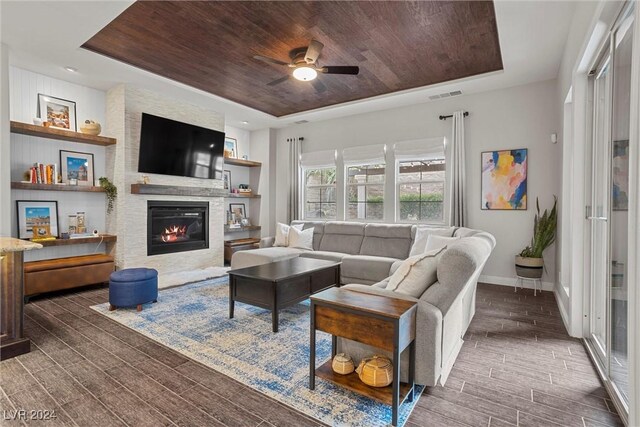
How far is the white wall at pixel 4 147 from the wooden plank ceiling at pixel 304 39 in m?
0.99

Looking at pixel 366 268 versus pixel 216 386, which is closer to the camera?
pixel 216 386

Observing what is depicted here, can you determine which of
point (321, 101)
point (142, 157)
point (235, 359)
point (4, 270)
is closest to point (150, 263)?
point (142, 157)

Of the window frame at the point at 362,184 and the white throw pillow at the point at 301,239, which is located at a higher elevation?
the window frame at the point at 362,184

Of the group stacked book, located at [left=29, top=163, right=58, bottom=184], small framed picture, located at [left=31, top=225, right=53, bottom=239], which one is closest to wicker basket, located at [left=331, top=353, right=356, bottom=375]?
small framed picture, located at [left=31, top=225, right=53, bottom=239]

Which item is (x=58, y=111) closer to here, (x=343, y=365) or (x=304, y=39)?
(x=304, y=39)

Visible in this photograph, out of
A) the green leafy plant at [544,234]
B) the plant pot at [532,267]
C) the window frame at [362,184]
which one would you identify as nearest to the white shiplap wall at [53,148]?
the window frame at [362,184]

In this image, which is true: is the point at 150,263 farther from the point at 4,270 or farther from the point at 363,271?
the point at 363,271

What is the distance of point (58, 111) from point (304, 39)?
3.80m

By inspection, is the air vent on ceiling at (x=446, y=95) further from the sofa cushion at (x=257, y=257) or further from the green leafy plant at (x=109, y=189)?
the green leafy plant at (x=109, y=189)

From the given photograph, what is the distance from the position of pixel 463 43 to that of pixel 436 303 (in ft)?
10.2

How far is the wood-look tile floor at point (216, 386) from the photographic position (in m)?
1.81

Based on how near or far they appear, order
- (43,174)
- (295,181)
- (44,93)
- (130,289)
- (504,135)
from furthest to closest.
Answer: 1. (295,181)
2. (504,135)
3. (44,93)
4. (43,174)
5. (130,289)

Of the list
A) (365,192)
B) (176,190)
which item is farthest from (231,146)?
(365,192)

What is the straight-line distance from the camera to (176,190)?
5387 mm
